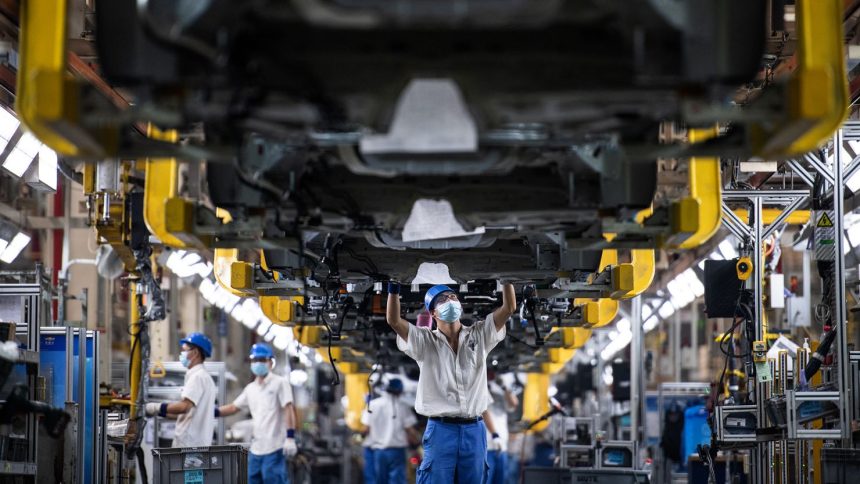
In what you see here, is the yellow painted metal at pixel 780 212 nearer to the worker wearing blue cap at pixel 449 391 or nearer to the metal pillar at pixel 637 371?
the metal pillar at pixel 637 371

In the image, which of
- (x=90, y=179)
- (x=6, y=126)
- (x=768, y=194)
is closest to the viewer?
(x=6, y=126)

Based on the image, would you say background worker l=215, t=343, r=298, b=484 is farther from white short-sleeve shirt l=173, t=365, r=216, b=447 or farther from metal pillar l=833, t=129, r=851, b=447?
metal pillar l=833, t=129, r=851, b=447

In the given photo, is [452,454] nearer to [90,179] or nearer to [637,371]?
[90,179]

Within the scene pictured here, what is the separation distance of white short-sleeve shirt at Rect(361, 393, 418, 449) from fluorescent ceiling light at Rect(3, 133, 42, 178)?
22.4ft

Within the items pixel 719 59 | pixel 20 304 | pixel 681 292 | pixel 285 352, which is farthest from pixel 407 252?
pixel 285 352

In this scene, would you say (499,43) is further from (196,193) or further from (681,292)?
(681,292)

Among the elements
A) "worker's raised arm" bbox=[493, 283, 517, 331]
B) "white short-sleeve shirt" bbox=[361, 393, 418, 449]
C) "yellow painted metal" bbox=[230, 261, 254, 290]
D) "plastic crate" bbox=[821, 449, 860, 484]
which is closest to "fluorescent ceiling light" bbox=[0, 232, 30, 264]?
"yellow painted metal" bbox=[230, 261, 254, 290]

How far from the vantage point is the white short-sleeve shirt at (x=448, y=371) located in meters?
8.16

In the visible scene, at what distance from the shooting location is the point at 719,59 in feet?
13.6

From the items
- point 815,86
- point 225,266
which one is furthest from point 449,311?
point 815,86

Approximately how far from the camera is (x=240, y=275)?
7926mm

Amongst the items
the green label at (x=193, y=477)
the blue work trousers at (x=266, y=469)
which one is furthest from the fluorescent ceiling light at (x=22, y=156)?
the blue work trousers at (x=266, y=469)

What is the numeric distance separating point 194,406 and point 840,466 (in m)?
5.61

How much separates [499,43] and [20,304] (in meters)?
5.05
